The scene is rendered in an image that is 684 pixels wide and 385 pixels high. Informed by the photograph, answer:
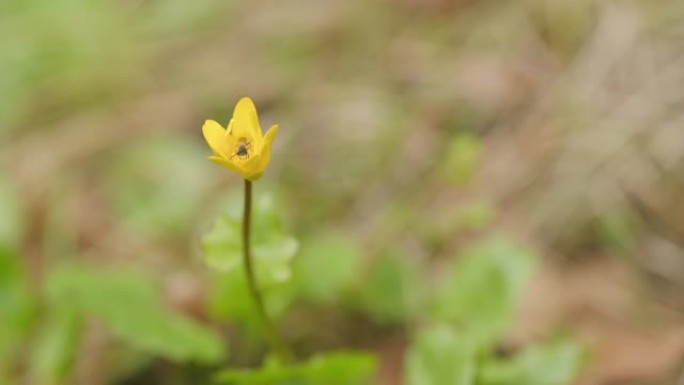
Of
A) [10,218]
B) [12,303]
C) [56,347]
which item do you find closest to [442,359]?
[56,347]

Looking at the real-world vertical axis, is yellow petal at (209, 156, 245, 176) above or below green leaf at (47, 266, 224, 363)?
below

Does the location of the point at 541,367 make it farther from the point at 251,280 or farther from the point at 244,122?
the point at 244,122

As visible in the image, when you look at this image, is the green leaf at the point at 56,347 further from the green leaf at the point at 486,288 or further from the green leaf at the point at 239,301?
the green leaf at the point at 486,288

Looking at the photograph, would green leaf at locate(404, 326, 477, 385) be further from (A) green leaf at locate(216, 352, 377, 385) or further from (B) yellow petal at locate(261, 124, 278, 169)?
(B) yellow petal at locate(261, 124, 278, 169)

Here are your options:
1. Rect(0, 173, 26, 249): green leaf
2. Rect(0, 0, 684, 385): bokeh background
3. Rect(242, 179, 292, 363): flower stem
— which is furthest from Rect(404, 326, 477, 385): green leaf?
Rect(0, 173, 26, 249): green leaf

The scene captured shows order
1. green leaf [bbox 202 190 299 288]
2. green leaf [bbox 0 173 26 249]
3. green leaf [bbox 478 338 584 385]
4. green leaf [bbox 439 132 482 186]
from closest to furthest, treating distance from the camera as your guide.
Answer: green leaf [bbox 202 190 299 288] < green leaf [bbox 478 338 584 385] < green leaf [bbox 439 132 482 186] < green leaf [bbox 0 173 26 249]

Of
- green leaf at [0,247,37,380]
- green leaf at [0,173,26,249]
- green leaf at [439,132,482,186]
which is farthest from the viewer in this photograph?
green leaf at [0,173,26,249]
